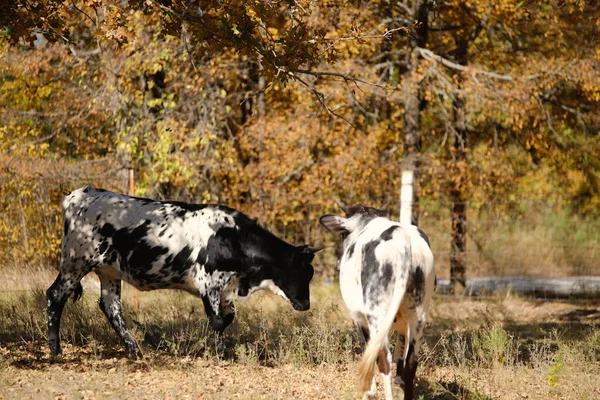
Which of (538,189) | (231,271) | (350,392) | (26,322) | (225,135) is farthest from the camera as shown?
(538,189)

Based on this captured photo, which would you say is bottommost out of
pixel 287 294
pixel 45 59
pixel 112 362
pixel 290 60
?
pixel 112 362

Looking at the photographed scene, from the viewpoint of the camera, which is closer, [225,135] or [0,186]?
[0,186]

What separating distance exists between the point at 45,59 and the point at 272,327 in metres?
9.32

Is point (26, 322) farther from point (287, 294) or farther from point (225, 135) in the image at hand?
point (225, 135)

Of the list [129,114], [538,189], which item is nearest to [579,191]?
[538,189]

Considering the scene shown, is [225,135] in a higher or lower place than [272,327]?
higher

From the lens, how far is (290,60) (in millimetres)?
7516

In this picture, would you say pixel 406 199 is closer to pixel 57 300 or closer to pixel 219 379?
pixel 57 300

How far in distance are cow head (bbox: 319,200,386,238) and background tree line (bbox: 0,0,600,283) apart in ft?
22.3

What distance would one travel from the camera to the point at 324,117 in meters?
16.2

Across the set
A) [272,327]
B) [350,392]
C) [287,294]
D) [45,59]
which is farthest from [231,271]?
[45,59]

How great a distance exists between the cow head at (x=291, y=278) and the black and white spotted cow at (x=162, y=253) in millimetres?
11

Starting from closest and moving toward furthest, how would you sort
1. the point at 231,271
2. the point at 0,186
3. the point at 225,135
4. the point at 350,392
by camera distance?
the point at 350,392 → the point at 231,271 → the point at 0,186 → the point at 225,135

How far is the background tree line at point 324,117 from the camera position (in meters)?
14.9
